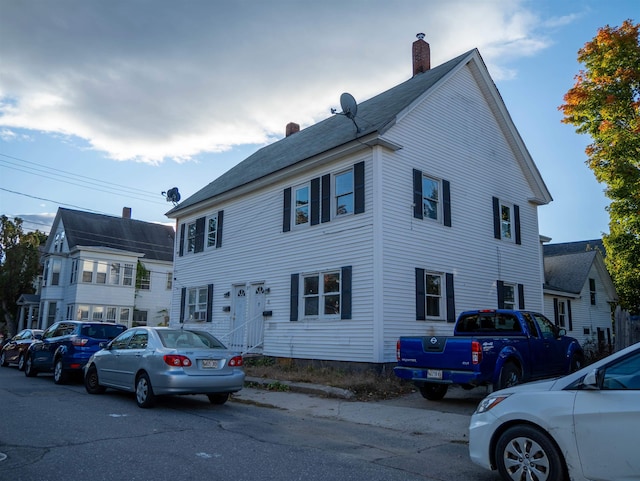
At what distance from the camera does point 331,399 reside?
10922mm

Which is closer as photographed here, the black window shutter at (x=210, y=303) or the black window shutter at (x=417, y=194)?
the black window shutter at (x=417, y=194)

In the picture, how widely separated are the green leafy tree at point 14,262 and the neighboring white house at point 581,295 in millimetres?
35098

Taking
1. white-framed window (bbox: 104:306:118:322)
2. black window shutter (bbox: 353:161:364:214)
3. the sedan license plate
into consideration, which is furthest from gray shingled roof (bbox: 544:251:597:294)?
white-framed window (bbox: 104:306:118:322)

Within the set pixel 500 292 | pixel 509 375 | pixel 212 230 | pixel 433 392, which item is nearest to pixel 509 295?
pixel 500 292

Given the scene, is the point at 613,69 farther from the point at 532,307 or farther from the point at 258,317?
the point at 258,317

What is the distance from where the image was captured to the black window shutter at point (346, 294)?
13969 mm

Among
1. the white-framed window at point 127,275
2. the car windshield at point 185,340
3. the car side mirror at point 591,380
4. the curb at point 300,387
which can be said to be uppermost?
the white-framed window at point 127,275

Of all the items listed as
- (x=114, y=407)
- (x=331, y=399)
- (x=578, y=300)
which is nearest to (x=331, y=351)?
(x=331, y=399)

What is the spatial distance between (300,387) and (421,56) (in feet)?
46.5

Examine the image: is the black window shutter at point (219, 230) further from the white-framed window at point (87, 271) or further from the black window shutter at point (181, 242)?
the white-framed window at point (87, 271)

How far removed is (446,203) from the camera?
16.0 meters

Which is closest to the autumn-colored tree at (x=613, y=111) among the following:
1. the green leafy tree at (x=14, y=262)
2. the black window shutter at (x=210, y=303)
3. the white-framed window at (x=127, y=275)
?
the black window shutter at (x=210, y=303)

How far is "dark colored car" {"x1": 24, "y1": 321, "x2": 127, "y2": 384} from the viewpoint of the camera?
13.0m

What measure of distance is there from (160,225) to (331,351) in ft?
104
